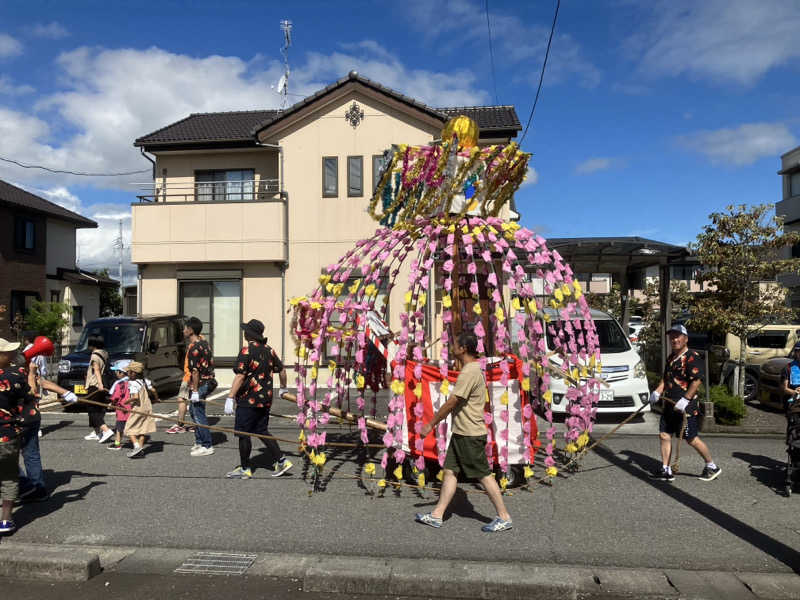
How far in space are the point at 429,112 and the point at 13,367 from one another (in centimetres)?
1276

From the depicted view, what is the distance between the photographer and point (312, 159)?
16.5 meters

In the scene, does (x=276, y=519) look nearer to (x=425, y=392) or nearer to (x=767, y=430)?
(x=425, y=392)

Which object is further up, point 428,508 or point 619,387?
point 619,387

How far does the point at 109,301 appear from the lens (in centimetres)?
3828

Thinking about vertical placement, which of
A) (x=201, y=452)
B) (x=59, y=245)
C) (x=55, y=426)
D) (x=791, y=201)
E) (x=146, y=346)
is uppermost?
(x=791, y=201)

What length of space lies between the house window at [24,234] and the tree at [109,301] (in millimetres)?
8676

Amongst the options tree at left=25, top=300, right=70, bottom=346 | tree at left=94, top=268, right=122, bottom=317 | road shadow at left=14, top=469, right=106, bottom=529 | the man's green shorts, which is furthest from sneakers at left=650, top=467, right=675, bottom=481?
tree at left=94, top=268, right=122, bottom=317

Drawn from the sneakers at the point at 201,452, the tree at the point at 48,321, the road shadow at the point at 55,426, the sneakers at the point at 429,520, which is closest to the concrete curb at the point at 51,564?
the sneakers at the point at 429,520

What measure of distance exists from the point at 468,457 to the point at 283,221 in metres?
11.9

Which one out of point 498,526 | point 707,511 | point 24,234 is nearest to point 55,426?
point 498,526

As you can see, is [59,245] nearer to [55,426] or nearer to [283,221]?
[283,221]

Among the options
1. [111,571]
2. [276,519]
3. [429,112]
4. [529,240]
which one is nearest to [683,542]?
[529,240]

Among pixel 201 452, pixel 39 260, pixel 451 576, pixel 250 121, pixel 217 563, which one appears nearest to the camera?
pixel 451 576

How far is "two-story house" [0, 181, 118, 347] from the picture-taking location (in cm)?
2630
